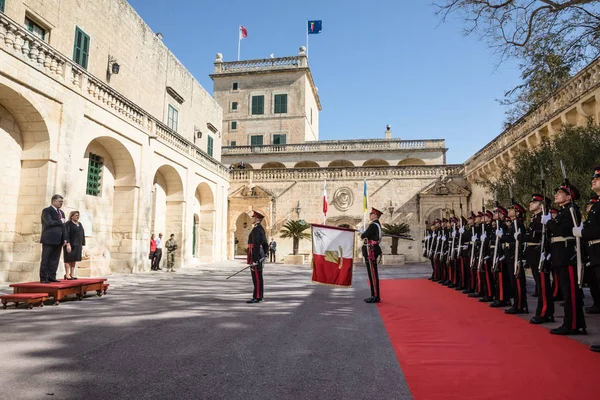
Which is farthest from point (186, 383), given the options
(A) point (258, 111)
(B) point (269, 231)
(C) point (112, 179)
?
(A) point (258, 111)

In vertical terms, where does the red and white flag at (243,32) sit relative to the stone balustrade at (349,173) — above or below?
above

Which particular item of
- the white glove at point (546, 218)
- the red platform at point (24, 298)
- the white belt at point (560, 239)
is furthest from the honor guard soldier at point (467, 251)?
the red platform at point (24, 298)

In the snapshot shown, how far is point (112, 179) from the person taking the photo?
1470 cm

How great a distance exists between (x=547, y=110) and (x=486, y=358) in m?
12.5

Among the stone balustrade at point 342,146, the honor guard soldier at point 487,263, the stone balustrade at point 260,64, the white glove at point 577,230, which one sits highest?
the stone balustrade at point 260,64

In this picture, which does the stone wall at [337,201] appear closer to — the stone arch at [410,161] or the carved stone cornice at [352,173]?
the carved stone cornice at [352,173]

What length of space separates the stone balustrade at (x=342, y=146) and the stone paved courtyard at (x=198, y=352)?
80.0 feet

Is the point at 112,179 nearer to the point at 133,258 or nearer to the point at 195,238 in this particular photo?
the point at 133,258

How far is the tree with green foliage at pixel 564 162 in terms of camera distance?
348 inches

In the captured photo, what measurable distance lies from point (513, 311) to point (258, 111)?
101ft

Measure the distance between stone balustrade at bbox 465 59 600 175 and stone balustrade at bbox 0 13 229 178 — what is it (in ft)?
48.9

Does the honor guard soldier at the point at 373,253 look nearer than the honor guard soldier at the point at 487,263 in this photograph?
Yes

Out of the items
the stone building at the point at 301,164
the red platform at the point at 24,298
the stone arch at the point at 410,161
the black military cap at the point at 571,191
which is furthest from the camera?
the stone arch at the point at 410,161

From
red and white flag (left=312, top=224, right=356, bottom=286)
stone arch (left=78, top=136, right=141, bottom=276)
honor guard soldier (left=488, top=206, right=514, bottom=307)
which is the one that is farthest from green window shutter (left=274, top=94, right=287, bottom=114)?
honor guard soldier (left=488, top=206, right=514, bottom=307)
